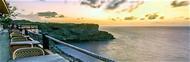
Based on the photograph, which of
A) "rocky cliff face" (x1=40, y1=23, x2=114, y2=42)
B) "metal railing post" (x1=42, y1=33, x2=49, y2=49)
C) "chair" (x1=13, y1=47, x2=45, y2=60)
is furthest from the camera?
"rocky cliff face" (x1=40, y1=23, x2=114, y2=42)

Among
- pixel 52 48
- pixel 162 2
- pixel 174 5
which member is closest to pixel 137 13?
pixel 174 5

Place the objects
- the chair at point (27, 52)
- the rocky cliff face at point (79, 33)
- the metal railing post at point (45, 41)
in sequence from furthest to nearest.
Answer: the rocky cliff face at point (79, 33)
the metal railing post at point (45, 41)
the chair at point (27, 52)

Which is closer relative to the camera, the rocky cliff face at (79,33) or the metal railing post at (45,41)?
the metal railing post at (45,41)

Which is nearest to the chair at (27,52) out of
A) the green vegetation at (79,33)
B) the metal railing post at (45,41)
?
the metal railing post at (45,41)

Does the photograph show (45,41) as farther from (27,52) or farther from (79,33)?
(79,33)

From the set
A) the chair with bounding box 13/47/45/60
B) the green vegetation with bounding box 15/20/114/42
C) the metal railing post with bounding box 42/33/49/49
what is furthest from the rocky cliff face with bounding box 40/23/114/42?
the chair with bounding box 13/47/45/60

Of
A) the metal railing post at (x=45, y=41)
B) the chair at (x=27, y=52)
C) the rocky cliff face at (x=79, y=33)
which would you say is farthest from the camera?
the rocky cliff face at (x=79, y=33)

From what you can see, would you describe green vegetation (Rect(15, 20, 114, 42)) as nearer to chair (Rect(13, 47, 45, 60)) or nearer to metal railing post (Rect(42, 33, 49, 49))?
metal railing post (Rect(42, 33, 49, 49))

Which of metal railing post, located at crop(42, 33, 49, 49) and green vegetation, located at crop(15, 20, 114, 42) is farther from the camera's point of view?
green vegetation, located at crop(15, 20, 114, 42)

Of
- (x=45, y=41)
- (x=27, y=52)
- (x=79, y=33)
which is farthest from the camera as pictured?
(x=79, y=33)

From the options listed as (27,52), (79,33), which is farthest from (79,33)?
(27,52)

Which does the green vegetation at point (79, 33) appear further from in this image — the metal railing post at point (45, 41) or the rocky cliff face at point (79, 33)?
the metal railing post at point (45, 41)

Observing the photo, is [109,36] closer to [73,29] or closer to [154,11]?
[73,29]
